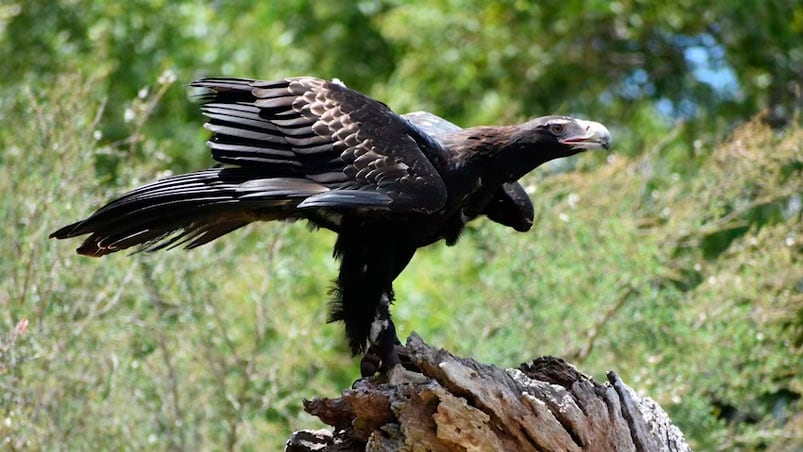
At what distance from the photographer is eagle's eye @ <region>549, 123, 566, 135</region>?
20.3 ft

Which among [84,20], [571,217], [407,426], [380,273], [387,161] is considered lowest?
[407,426]

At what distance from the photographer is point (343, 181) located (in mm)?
5914

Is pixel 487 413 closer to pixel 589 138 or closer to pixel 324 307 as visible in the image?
pixel 589 138

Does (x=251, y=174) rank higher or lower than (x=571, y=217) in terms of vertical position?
lower

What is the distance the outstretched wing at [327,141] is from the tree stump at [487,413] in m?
0.68

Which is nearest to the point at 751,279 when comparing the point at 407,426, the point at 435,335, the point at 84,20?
the point at 435,335

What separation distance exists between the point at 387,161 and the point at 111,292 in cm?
338

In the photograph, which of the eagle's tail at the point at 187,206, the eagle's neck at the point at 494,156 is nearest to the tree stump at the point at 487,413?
the eagle's tail at the point at 187,206

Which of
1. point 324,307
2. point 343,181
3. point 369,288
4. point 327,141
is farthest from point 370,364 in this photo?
point 324,307

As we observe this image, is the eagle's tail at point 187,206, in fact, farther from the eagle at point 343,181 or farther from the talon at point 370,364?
the talon at point 370,364

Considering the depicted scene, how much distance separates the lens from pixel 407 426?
5.27 meters

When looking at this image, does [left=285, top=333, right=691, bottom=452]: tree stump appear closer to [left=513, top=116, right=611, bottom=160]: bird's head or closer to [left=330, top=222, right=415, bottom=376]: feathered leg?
[left=330, top=222, right=415, bottom=376]: feathered leg

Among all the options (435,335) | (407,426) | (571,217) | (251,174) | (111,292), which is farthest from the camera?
(435,335)

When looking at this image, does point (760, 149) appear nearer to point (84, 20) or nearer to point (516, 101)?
point (516, 101)
